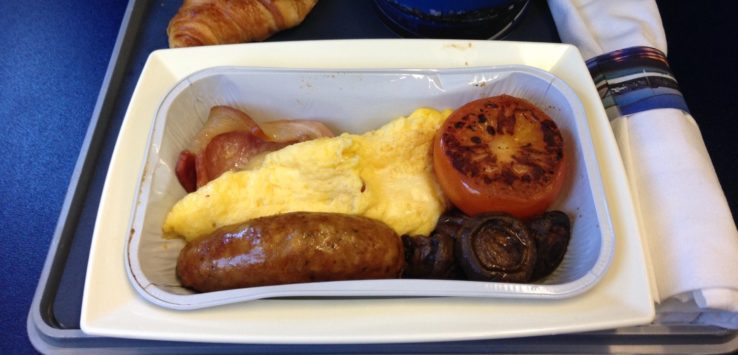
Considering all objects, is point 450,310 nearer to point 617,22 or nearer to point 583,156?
point 583,156

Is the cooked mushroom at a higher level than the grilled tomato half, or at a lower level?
lower

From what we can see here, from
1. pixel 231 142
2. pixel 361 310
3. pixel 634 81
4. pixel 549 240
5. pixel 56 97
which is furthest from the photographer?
pixel 56 97

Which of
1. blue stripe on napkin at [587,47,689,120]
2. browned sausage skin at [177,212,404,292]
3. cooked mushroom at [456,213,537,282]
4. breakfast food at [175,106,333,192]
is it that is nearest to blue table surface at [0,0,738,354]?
blue stripe on napkin at [587,47,689,120]

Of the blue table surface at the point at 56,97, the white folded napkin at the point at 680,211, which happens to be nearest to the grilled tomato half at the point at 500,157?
the white folded napkin at the point at 680,211

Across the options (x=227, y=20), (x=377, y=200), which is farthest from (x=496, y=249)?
(x=227, y=20)

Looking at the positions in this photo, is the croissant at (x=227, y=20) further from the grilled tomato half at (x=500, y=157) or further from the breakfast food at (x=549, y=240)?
the breakfast food at (x=549, y=240)

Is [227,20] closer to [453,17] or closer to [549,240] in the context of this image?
[453,17]

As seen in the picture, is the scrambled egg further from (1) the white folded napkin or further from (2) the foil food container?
(1) the white folded napkin

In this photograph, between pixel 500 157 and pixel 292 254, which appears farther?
pixel 500 157
